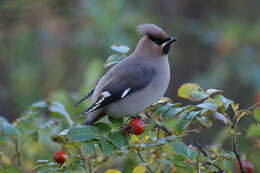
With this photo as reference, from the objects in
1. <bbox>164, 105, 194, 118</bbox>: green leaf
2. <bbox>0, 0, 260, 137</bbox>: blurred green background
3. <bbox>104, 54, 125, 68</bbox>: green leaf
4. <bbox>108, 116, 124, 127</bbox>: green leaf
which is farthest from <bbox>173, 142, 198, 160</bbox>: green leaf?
<bbox>0, 0, 260, 137</bbox>: blurred green background

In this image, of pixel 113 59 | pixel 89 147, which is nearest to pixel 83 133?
pixel 89 147

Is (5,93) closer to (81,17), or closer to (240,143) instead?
(81,17)

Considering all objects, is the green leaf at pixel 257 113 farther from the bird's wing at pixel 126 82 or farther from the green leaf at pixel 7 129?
the green leaf at pixel 7 129

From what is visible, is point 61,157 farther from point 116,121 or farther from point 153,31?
point 153,31

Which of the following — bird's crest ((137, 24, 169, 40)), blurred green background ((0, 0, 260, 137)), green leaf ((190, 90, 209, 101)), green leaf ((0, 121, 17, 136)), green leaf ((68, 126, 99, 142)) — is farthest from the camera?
blurred green background ((0, 0, 260, 137))

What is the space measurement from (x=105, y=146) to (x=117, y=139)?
6 cm

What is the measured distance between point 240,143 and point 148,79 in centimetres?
228

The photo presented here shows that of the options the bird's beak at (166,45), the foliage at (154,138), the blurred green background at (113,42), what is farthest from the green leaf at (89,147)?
the blurred green background at (113,42)

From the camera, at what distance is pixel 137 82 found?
2.15 metres

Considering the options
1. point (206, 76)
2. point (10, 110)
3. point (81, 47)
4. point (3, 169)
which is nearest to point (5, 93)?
point (10, 110)

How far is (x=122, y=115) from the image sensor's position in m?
1.98

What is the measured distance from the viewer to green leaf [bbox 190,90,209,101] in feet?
5.70

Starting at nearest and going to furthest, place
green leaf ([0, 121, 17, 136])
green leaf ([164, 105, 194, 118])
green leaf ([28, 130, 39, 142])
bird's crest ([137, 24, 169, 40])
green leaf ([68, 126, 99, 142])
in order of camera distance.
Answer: green leaf ([68, 126, 99, 142]) < green leaf ([164, 105, 194, 118]) < green leaf ([0, 121, 17, 136]) < green leaf ([28, 130, 39, 142]) < bird's crest ([137, 24, 169, 40])

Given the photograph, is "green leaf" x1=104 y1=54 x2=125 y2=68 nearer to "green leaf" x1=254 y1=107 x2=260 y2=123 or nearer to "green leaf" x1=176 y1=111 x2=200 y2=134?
"green leaf" x1=176 y1=111 x2=200 y2=134
